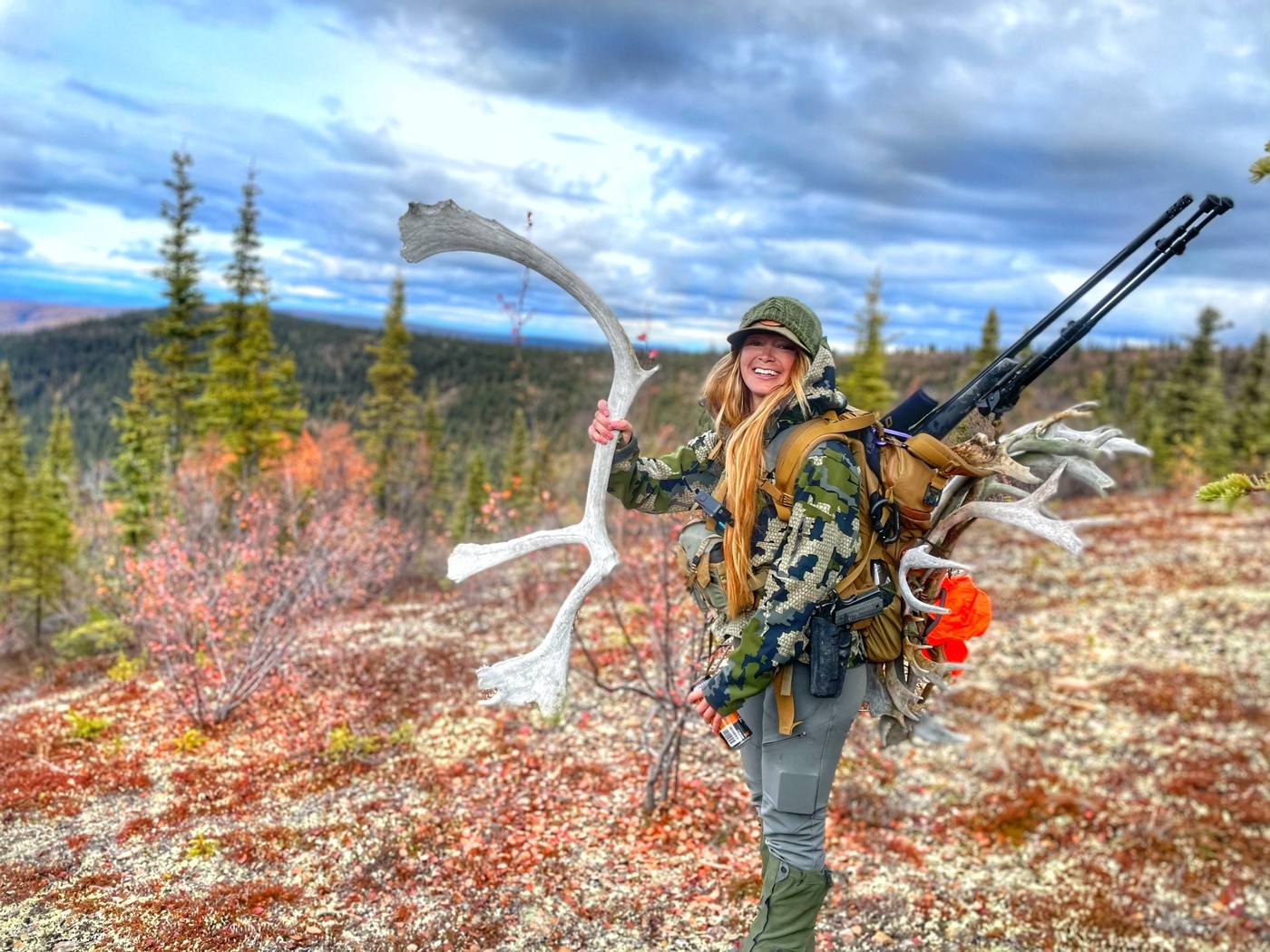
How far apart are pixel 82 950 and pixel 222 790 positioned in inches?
90.4

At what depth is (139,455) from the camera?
1009 inches

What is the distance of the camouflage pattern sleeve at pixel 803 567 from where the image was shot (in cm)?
299

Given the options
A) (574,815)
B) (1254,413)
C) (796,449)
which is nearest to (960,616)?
(796,449)

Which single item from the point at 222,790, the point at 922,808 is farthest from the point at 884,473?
the point at 222,790

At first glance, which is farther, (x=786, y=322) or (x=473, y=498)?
(x=473, y=498)

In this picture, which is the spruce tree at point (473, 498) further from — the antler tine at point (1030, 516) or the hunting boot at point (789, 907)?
the antler tine at point (1030, 516)

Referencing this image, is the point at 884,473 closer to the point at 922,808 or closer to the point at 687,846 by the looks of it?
the point at 687,846

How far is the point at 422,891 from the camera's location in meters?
5.05

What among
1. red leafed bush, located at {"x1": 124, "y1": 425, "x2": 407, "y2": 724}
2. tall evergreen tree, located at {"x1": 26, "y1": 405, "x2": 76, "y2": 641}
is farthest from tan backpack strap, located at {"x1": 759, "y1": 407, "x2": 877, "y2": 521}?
tall evergreen tree, located at {"x1": 26, "y1": 405, "x2": 76, "y2": 641}

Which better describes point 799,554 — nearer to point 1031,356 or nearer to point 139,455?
point 1031,356

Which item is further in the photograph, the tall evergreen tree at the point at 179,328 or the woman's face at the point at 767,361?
the tall evergreen tree at the point at 179,328

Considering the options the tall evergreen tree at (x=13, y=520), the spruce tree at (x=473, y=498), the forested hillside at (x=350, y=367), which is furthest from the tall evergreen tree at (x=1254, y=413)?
the forested hillside at (x=350, y=367)

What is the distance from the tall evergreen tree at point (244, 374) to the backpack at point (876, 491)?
2553cm

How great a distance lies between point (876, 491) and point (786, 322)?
0.80 metres
